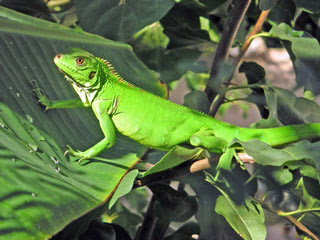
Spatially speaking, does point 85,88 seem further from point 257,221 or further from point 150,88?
point 257,221

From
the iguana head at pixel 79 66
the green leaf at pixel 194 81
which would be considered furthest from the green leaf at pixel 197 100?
the green leaf at pixel 194 81

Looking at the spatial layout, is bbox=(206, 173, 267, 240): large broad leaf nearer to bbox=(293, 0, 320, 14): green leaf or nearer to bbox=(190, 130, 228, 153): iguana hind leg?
bbox=(190, 130, 228, 153): iguana hind leg

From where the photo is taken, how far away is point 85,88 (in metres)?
1.03

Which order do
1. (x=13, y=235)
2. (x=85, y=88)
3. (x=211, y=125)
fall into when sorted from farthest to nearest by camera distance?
(x=211, y=125)
(x=85, y=88)
(x=13, y=235)

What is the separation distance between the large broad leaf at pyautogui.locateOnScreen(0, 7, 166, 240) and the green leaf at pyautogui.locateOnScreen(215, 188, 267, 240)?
224 mm

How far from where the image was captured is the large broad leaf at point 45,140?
0.64m

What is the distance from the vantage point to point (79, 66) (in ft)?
3.27

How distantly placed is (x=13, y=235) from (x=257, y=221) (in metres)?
0.54

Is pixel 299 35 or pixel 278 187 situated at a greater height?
pixel 299 35

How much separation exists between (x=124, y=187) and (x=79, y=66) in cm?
32

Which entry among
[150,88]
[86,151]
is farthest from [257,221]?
[150,88]

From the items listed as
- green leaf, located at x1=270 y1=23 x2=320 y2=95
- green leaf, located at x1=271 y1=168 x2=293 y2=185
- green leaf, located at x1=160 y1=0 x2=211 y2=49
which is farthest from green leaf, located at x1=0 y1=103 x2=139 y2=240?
green leaf, located at x1=160 y1=0 x2=211 y2=49

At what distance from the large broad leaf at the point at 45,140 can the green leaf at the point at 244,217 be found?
0.22m

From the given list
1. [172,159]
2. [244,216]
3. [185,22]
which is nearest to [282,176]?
[244,216]
